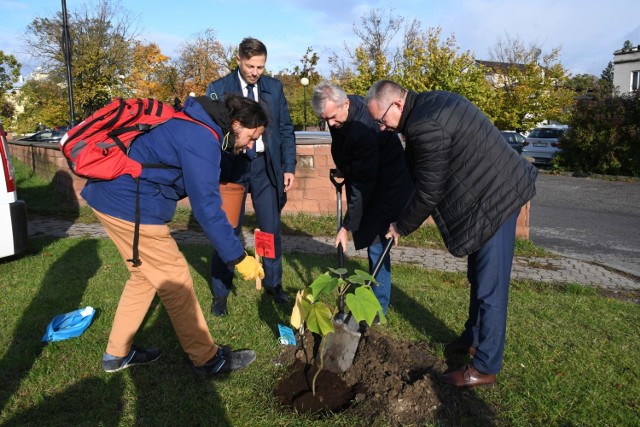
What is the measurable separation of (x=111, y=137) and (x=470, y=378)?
2.51 meters

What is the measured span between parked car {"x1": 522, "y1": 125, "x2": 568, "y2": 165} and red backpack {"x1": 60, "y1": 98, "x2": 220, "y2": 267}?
2197cm

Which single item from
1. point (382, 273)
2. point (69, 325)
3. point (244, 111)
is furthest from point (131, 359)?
point (382, 273)

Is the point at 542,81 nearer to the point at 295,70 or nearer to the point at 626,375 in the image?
the point at 295,70

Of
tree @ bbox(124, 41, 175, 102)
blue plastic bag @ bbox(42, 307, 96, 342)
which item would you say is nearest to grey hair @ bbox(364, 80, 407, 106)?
blue plastic bag @ bbox(42, 307, 96, 342)

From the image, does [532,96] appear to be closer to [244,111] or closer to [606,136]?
[606,136]

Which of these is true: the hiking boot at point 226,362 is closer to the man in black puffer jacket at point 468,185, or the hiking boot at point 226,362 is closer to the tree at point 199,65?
the man in black puffer jacket at point 468,185

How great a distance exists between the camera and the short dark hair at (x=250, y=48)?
14.0ft

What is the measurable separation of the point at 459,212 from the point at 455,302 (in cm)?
202

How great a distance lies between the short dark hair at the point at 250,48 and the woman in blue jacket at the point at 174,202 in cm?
131

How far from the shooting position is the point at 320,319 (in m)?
3.18

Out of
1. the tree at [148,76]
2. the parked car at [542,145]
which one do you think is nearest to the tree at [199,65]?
the tree at [148,76]

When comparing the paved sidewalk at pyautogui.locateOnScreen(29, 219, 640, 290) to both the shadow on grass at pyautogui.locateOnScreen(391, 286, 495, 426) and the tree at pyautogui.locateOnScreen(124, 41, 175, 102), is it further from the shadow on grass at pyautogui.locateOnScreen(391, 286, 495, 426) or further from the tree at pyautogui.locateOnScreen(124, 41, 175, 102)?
the tree at pyautogui.locateOnScreen(124, 41, 175, 102)

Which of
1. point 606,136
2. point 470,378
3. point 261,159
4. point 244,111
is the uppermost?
point 244,111

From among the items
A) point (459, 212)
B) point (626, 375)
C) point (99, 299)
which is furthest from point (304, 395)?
point (99, 299)
